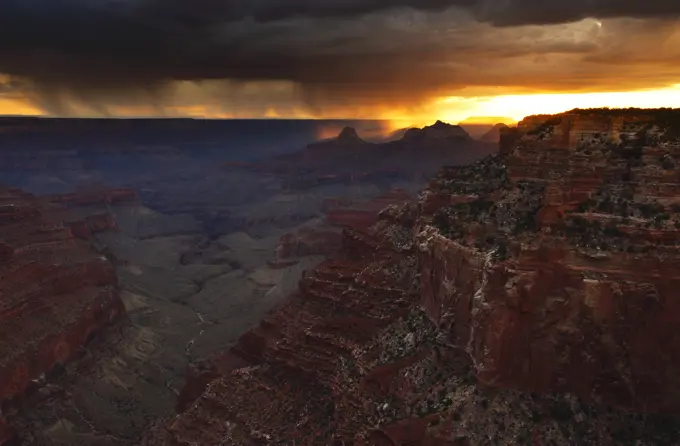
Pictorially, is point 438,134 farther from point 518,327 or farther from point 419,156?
point 518,327

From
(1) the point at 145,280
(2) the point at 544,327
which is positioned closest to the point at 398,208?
(2) the point at 544,327

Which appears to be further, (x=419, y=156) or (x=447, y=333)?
(x=419, y=156)

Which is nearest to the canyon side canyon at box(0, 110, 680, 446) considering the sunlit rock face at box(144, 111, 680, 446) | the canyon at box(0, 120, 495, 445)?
the sunlit rock face at box(144, 111, 680, 446)

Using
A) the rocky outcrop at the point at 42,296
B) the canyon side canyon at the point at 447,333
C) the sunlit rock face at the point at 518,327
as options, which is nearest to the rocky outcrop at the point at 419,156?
the rocky outcrop at the point at 42,296

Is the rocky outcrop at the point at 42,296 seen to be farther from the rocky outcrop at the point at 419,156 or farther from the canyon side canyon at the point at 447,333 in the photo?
the rocky outcrop at the point at 419,156

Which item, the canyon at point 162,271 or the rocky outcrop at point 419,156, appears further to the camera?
the rocky outcrop at point 419,156

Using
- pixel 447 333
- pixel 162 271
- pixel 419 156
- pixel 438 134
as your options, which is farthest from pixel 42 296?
pixel 438 134
